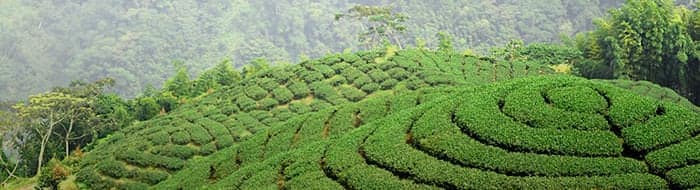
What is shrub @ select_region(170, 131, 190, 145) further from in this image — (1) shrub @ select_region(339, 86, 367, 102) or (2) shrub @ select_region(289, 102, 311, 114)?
(1) shrub @ select_region(339, 86, 367, 102)

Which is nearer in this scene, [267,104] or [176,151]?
[176,151]

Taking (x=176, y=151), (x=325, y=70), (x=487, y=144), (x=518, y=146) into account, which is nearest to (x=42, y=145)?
(x=176, y=151)

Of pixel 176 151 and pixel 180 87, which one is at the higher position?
pixel 176 151

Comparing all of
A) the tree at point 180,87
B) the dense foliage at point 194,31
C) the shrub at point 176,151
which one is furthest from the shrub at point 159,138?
the dense foliage at point 194,31

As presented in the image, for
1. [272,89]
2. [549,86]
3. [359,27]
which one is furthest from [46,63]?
[549,86]

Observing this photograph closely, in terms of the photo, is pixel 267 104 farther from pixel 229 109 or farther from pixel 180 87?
pixel 180 87

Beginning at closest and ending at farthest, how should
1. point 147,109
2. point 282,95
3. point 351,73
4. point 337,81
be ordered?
point 282,95 → point 337,81 → point 351,73 → point 147,109

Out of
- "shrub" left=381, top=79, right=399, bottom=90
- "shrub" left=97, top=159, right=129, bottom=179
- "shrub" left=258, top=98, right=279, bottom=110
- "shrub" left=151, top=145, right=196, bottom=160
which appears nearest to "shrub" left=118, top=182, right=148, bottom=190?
"shrub" left=97, top=159, right=129, bottom=179
